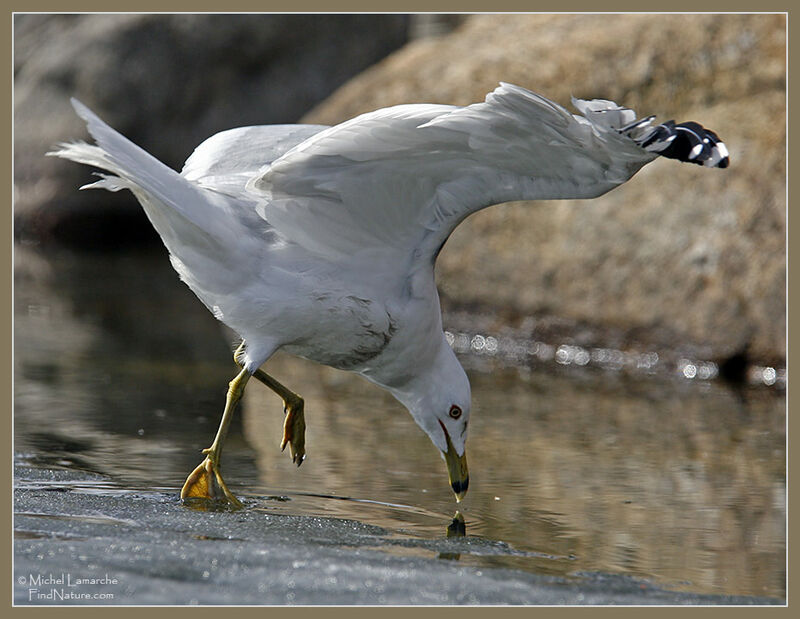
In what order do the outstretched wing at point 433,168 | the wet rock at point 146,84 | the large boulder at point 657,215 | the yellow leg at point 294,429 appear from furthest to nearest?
1. the wet rock at point 146,84
2. the large boulder at point 657,215
3. the yellow leg at point 294,429
4. the outstretched wing at point 433,168

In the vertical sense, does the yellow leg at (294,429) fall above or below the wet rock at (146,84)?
below

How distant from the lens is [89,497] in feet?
17.9

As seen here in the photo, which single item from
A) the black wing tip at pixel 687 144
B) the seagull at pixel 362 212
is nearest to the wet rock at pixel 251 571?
the seagull at pixel 362 212

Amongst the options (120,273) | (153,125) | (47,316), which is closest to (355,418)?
(47,316)

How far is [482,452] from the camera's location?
22.3 ft

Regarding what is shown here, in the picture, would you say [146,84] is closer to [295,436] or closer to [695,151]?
[295,436]

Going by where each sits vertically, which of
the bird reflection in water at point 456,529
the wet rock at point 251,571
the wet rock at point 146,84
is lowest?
the wet rock at point 251,571

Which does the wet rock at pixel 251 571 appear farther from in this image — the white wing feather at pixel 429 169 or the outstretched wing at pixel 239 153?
the outstretched wing at pixel 239 153

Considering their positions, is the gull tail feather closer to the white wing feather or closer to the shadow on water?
the white wing feather

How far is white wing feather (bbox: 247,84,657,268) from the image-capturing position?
490 cm

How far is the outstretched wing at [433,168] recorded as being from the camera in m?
4.88

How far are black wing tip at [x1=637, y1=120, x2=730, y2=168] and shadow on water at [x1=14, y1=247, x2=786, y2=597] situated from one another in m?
1.53

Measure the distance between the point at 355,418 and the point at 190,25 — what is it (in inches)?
349

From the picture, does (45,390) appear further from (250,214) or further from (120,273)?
(120,273)
